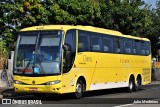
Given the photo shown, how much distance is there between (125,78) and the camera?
25609mm

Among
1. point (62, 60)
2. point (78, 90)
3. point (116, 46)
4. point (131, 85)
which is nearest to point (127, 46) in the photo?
point (116, 46)

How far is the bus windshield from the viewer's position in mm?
18609

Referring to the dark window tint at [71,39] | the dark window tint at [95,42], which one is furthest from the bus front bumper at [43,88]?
the dark window tint at [95,42]

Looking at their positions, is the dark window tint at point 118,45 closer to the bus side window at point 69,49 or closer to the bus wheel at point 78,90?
the bus wheel at point 78,90

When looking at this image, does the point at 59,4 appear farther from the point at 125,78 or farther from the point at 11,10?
the point at 125,78

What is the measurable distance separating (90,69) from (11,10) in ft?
30.4

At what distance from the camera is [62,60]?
1873 cm

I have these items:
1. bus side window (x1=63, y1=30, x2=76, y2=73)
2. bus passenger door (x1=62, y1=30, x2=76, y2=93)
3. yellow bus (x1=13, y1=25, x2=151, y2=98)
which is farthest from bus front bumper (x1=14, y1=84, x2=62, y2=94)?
bus side window (x1=63, y1=30, x2=76, y2=73)

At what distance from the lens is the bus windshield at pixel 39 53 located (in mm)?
18609

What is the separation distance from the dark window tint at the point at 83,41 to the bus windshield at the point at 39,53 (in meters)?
1.37

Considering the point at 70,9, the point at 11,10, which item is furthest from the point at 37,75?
the point at 70,9

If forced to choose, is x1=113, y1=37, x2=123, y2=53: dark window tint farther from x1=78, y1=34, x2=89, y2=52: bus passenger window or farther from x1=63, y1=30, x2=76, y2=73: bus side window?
x1=63, y1=30, x2=76, y2=73: bus side window

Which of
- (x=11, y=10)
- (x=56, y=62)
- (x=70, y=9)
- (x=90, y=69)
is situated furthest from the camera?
(x=70, y=9)

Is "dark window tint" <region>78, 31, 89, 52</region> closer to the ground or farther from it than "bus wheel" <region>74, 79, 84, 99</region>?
farther from it
